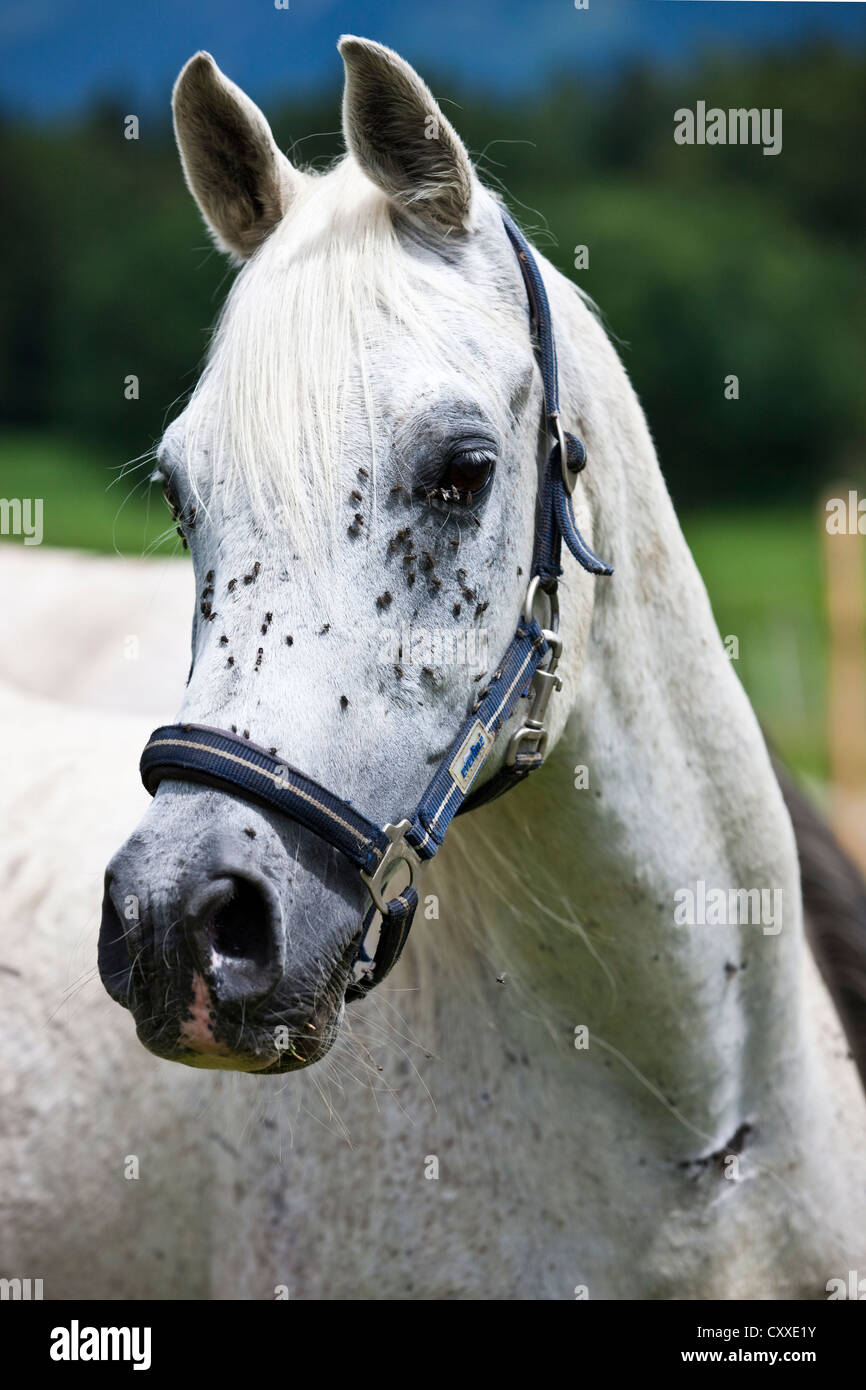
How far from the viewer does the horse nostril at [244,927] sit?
1.52m

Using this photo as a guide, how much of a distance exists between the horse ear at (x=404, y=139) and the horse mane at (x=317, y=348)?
0.05 metres

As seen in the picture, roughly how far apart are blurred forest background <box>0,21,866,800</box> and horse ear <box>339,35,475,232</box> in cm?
1422

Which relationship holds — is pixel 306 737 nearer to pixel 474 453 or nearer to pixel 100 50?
pixel 474 453

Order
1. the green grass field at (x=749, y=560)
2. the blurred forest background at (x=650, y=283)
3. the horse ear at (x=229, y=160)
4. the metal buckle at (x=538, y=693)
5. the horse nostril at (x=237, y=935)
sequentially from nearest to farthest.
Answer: the horse nostril at (x=237, y=935)
the metal buckle at (x=538, y=693)
the horse ear at (x=229, y=160)
the green grass field at (x=749, y=560)
the blurred forest background at (x=650, y=283)

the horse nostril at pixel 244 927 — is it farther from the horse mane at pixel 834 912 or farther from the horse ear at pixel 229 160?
the horse mane at pixel 834 912

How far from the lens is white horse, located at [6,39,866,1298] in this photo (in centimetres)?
159

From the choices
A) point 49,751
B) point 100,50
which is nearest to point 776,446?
point 100,50

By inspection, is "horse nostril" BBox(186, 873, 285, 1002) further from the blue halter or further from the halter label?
the halter label

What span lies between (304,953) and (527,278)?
111cm

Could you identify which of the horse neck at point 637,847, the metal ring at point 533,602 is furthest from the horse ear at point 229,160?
the metal ring at point 533,602

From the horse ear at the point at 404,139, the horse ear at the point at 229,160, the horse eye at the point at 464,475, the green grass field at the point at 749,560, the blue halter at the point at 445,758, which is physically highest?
the green grass field at the point at 749,560

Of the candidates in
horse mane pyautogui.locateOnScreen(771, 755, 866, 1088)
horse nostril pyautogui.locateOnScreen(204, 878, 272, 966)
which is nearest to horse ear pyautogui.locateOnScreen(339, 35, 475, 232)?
horse nostril pyautogui.locateOnScreen(204, 878, 272, 966)
